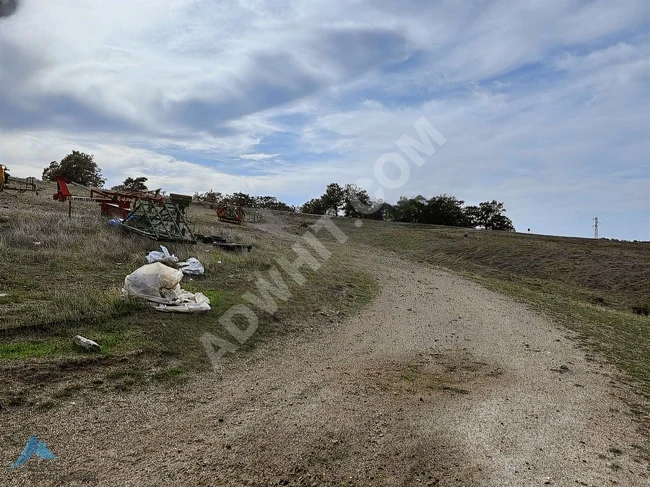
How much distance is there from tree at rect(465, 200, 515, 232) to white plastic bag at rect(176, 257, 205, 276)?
3864 cm

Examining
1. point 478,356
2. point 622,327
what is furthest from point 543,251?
point 478,356

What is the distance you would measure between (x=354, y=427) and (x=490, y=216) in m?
42.6

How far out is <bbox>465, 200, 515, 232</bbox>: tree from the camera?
42.1 metres

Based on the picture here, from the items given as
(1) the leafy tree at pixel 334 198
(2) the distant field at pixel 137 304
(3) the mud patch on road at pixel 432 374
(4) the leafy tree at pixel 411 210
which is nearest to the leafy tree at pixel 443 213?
(4) the leafy tree at pixel 411 210

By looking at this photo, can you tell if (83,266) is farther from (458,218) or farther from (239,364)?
(458,218)

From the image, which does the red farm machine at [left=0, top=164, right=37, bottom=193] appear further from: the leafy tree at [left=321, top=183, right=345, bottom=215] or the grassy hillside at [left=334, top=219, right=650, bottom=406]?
the leafy tree at [left=321, top=183, right=345, bottom=215]

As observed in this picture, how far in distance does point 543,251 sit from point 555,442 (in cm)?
1818

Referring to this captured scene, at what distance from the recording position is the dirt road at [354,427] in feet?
10.2

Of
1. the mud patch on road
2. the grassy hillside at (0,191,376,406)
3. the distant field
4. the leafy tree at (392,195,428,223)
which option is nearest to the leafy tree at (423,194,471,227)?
the leafy tree at (392,195,428,223)

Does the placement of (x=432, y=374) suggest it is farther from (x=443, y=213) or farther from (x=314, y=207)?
(x=314, y=207)

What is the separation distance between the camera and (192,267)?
28.2 feet

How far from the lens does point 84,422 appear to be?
11.8 feet

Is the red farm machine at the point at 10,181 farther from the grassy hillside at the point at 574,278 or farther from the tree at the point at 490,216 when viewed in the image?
the tree at the point at 490,216

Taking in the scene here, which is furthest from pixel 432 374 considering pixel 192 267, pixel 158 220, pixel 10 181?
pixel 10 181
